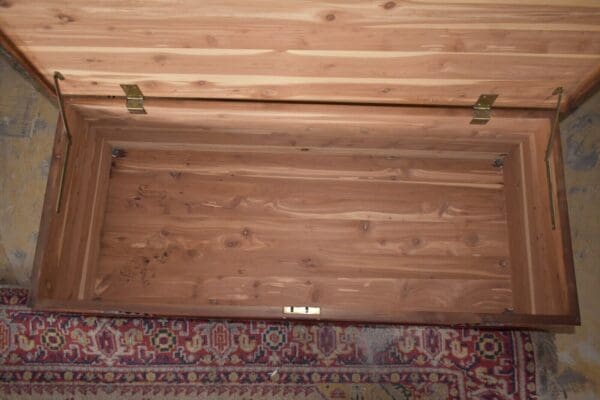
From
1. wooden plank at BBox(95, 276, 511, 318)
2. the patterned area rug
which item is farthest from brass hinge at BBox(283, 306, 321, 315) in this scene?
wooden plank at BBox(95, 276, 511, 318)

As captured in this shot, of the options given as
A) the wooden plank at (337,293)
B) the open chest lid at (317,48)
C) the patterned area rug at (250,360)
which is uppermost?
the open chest lid at (317,48)

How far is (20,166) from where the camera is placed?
5.35ft

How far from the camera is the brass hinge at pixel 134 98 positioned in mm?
1236

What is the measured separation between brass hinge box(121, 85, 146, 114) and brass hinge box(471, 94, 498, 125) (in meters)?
0.93

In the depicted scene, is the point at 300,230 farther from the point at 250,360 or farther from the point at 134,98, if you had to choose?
the point at 134,98

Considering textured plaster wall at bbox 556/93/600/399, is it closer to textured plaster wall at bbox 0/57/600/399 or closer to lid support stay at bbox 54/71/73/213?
textured plaster wall at bbox 0/57/600/399

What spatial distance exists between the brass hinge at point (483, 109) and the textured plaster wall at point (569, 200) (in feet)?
1.74

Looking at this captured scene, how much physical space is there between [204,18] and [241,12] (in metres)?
0.08

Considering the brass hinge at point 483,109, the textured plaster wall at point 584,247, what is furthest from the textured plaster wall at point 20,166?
the textured plaster wall at point 584,247

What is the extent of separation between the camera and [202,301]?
4.57 feet

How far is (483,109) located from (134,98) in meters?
0.97

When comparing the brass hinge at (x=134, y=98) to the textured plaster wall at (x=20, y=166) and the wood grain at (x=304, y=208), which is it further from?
the textured plaster wall at (x=20, y=166)

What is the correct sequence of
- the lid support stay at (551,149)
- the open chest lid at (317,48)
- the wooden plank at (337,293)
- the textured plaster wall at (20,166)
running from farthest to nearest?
the textured plaster wall at (20,166) < the wooden plank at (337,293) < the lid support stay at (551,149) < the open chest lid at (317,48)

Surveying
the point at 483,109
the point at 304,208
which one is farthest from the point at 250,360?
the point at 483,109
